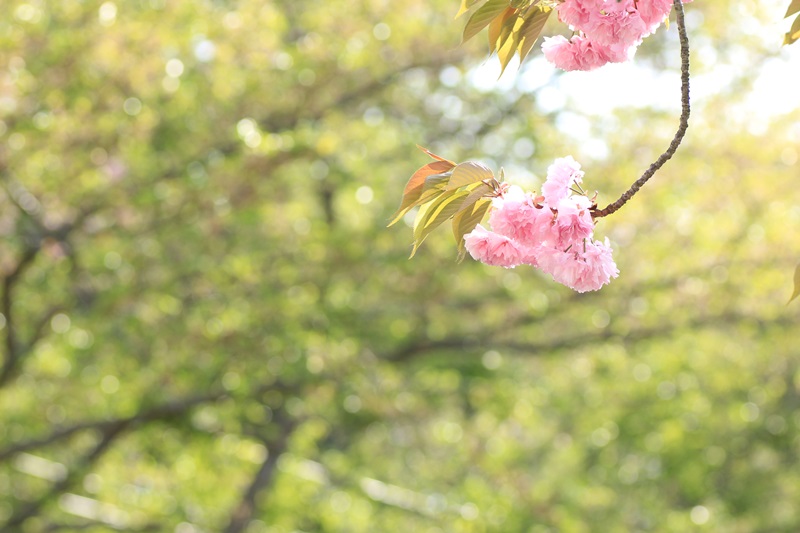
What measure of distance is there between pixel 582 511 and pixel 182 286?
2.73 m

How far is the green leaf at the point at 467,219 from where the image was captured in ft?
5.23

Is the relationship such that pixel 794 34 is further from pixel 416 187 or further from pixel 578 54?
pixel 416 187

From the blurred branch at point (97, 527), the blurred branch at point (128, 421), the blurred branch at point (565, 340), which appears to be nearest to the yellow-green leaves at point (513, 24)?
the blurred branch at point (128, 421)

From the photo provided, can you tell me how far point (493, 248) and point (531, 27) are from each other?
0.34 meters

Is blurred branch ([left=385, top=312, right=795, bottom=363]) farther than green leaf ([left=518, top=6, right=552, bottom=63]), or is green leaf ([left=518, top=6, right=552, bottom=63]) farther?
blurred branch ([left=385, top=312, right=795, bottom=363])

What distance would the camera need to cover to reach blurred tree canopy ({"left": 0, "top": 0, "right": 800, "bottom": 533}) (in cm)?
546

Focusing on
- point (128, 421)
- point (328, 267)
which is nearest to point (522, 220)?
point (328, 267)

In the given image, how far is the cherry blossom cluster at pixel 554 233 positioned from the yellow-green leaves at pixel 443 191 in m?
0.03

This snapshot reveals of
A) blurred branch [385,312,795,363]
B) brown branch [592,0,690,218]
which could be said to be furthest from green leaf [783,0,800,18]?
blurred branch [385,312,795,363]

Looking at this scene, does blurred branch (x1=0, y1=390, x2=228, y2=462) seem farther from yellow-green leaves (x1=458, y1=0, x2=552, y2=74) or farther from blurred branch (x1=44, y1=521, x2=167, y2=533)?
yellow-green leaves (x1=458, y1=0, x2=552, y2=74)

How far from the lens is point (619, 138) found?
6.14 m

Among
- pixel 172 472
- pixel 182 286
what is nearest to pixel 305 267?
pixel 182 286

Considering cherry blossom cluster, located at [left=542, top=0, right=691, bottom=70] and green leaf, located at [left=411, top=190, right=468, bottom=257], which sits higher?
cherry blossom cluster, located at [left=542, top=0, right=691, bottom=70]

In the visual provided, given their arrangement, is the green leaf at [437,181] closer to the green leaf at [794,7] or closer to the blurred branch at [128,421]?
the green leaf at [794,7]
